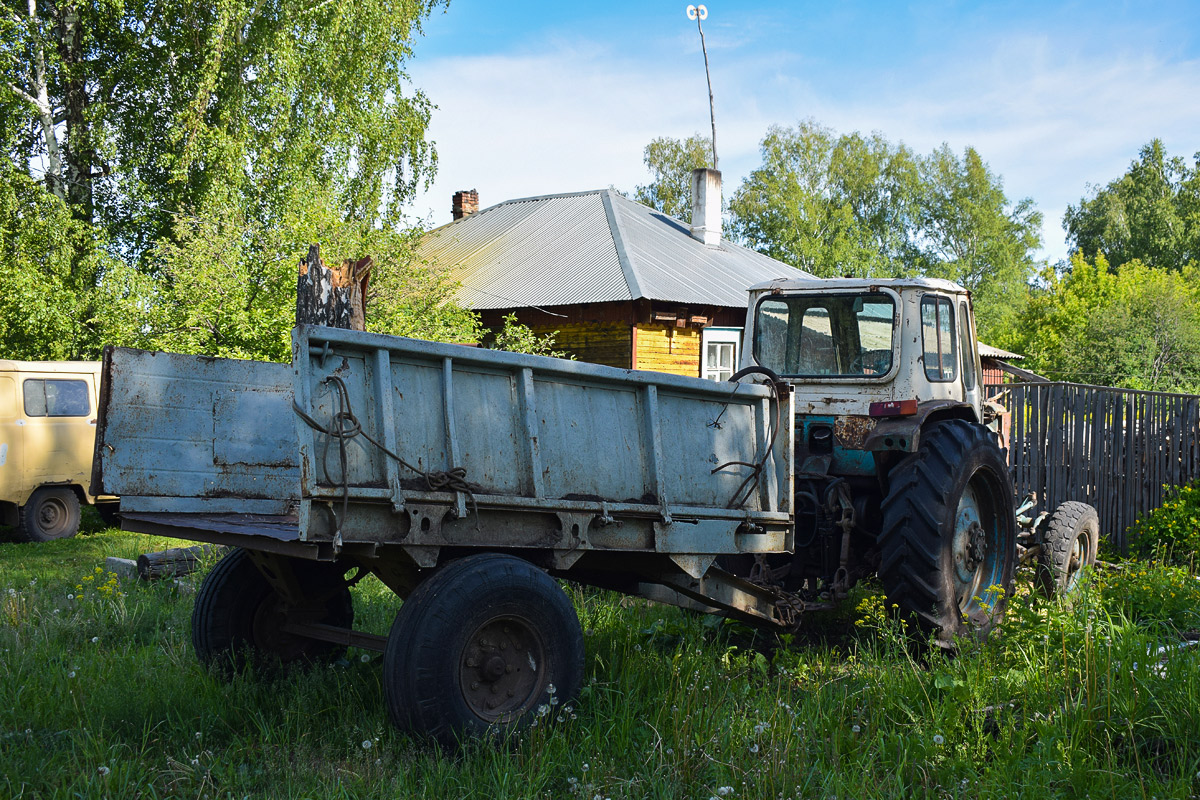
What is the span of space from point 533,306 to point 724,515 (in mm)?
13409

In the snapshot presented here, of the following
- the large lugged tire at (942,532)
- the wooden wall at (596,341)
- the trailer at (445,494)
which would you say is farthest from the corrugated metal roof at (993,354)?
the trailer at (445,494)

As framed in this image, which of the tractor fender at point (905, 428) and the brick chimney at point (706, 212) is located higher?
the brick chimney at point (706, 212)

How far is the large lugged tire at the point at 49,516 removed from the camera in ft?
38.4

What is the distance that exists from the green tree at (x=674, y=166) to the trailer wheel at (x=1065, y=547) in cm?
3575

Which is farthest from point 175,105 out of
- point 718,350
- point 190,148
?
point 718,350

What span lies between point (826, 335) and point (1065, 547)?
8.85ft

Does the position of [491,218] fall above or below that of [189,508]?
above

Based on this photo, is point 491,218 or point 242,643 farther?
point 491,218

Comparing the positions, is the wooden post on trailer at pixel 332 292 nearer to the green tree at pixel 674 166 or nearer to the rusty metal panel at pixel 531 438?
the rusty metal panel at pixel 531 438

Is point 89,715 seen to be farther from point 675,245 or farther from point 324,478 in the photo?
point 675,245

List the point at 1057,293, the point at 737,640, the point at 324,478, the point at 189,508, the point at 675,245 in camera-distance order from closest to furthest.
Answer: the point at 324,478, the point at 189,508, the point at 737,640, the point at 675,245, the point at 1057,293

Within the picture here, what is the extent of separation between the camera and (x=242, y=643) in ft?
16.9

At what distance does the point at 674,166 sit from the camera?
42.7 meters

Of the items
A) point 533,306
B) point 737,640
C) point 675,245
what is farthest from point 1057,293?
point 737,640
